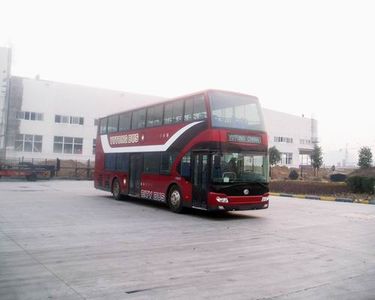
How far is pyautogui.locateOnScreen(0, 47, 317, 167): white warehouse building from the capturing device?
146 feet

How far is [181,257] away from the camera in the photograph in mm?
7332

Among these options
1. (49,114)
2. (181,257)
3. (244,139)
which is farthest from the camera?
(49,114)

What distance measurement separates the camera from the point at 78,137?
49312 millimetres

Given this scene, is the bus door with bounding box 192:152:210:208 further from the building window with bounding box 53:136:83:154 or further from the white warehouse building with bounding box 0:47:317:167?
the building window with bounding box 53:136:83:154

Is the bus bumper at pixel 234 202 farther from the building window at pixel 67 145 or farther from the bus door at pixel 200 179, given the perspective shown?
the building window at pixel 67 145

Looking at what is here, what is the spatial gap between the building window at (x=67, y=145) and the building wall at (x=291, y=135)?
108 ft

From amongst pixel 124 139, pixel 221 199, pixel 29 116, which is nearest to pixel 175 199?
pixel 221 199

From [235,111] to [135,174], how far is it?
229 inches

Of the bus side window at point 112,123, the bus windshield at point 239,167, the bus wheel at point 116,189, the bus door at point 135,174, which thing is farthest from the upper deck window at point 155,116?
the bus wheel at point 116,189

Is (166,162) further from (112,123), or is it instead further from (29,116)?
(29,116)

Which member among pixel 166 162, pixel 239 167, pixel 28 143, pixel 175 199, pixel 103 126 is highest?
pixel 28 143

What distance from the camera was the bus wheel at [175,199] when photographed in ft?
46.3

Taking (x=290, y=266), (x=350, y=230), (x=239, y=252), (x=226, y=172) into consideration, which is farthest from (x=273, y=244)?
(x=226, y=172)

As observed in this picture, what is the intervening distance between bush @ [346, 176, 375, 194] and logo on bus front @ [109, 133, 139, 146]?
13049 mm
